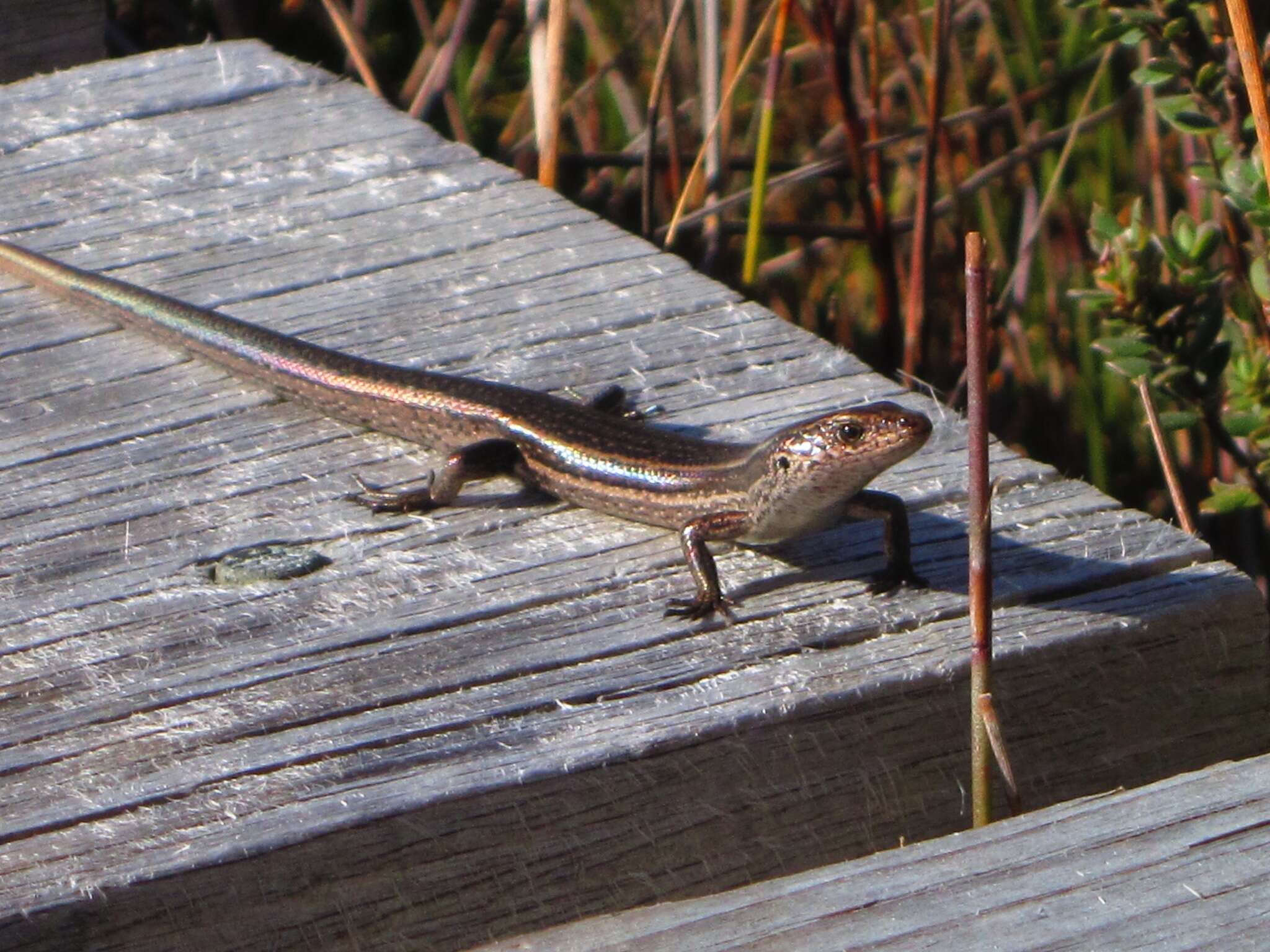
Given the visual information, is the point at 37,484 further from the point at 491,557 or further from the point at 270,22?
the point at 270,22

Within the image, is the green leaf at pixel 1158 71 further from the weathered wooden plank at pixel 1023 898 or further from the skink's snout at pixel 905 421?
the weathered wooden plank at pixel 1023 898

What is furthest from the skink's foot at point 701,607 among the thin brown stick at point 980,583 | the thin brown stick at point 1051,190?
the thin brown stick at point 1051,190

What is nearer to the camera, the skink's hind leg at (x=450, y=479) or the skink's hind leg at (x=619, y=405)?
the skink's hind leg at (x=450, y=479)

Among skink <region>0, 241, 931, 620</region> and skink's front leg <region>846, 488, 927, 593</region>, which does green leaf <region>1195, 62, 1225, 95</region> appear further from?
skink's front leg <region>846, 488, 927, 593</region>

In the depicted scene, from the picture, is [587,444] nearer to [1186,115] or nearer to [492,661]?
[492,661]

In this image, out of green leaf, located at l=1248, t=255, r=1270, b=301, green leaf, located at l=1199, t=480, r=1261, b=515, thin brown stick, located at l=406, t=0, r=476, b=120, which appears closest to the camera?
green leaf, located at l=1248, t=255, r=1270, b=301

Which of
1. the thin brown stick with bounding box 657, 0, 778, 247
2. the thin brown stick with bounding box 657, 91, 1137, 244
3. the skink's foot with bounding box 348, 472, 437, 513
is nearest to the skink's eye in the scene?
the skink's foot with bounding box 348, 472, 437, 513

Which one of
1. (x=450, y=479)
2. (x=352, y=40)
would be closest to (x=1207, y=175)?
(x=450, y=479)
